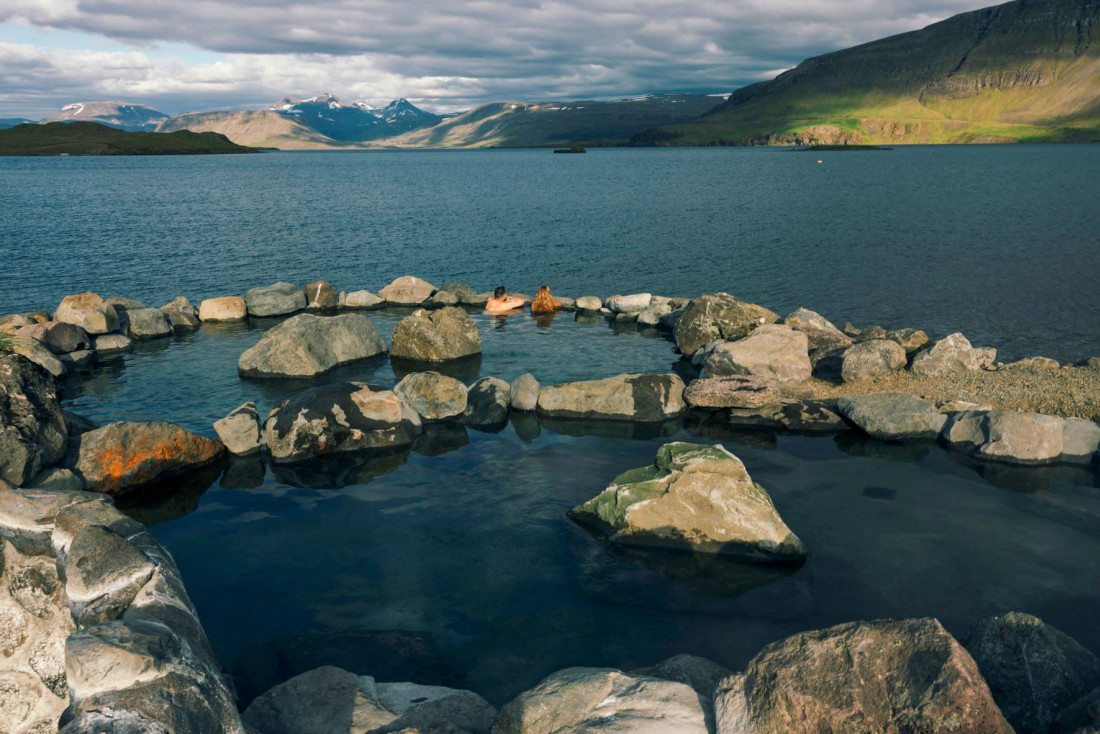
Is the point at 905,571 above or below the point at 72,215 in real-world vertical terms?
below

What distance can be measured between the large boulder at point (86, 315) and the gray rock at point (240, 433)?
52.9 feet

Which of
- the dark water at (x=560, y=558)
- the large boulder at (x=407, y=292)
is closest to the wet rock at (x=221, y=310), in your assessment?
Result: the large boulder at (x=407, y=292)

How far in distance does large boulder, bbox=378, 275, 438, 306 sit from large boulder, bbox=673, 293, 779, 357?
57.7 ft

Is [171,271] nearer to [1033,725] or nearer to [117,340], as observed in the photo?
[117,340]

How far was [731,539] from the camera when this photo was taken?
598 inches

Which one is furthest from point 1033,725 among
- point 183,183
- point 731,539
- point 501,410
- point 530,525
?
point 183,183

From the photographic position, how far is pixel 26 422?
17.2m

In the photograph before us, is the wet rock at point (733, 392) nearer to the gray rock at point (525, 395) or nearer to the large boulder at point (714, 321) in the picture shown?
the gray rock at point (525, 395)

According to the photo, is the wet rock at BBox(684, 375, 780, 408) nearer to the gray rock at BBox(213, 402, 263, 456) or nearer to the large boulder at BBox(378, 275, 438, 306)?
the gray rock at BBox(213, 402, 263, 456)

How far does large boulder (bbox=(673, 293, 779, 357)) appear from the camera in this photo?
30.7m

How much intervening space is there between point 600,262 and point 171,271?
32075 millimetres

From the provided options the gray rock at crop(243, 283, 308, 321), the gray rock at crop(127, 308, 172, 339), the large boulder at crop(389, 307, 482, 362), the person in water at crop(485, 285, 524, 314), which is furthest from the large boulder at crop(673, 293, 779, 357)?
the gray rock at crop(127, 308, 172, 339)

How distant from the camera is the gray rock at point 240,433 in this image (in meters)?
20.9

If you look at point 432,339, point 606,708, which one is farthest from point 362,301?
point 606,708
